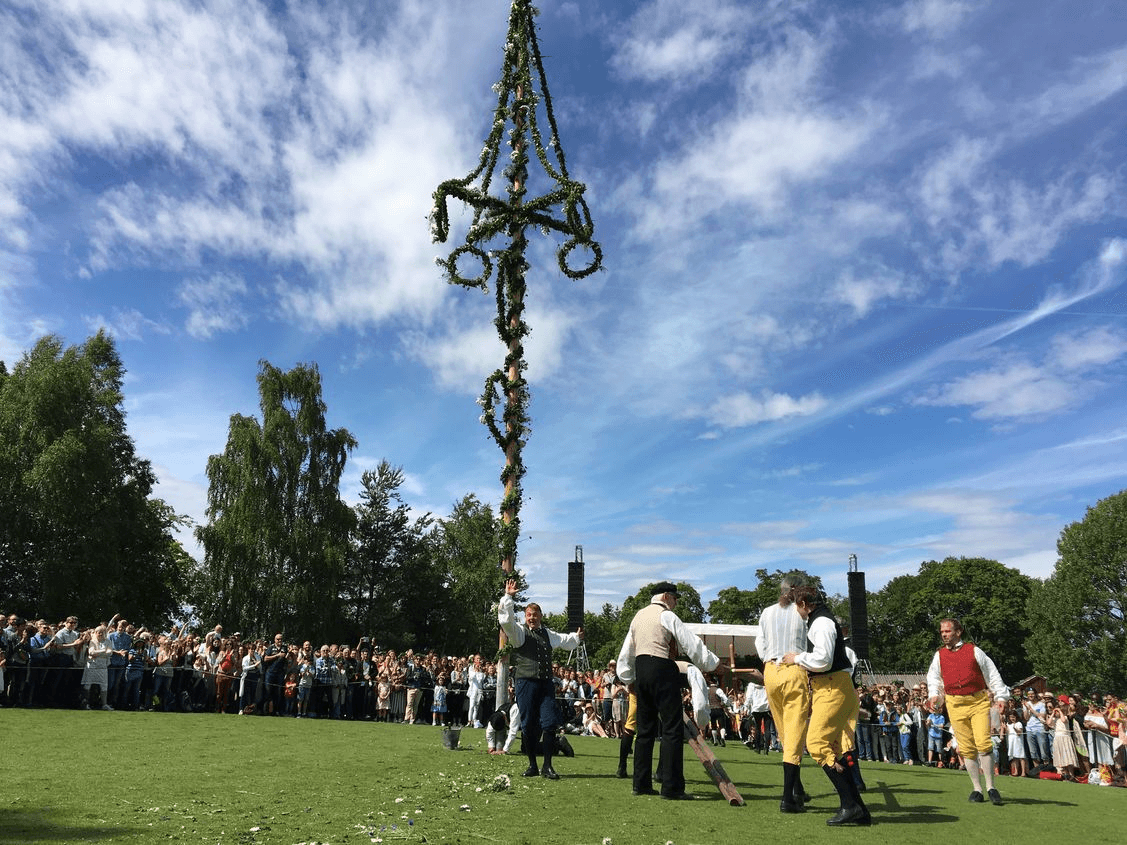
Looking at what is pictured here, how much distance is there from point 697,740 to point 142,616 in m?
42.1

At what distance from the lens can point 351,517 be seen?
43750 millimetres

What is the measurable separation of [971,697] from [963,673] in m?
0.30

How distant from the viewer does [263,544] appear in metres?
40.6

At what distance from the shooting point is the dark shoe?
6.94 m

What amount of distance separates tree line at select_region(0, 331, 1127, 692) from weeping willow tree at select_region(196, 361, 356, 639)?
74 millimetres

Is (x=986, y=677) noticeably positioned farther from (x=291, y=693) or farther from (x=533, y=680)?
(x=291, y=693)

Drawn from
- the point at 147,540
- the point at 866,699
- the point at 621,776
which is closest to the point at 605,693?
the point at 866,699

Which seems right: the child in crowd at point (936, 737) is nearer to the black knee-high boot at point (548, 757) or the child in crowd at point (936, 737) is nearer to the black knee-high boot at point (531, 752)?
the black knee-high boot at point (548, 757)

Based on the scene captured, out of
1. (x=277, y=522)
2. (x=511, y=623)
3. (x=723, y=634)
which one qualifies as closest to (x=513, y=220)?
(x=511, y=623)

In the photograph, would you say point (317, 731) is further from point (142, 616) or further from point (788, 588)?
point (142, 616)

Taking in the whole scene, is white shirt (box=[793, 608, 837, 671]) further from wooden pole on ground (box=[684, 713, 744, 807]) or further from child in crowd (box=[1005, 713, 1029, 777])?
child in crowd (box=[1005, 713, 1029, 777])

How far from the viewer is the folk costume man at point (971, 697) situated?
368 inches

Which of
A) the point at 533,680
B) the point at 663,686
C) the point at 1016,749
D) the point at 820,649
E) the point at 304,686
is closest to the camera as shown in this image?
the point at 820,649

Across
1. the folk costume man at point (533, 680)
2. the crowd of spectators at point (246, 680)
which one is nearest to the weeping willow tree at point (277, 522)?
the crowd of spectators at point (246, 680)
